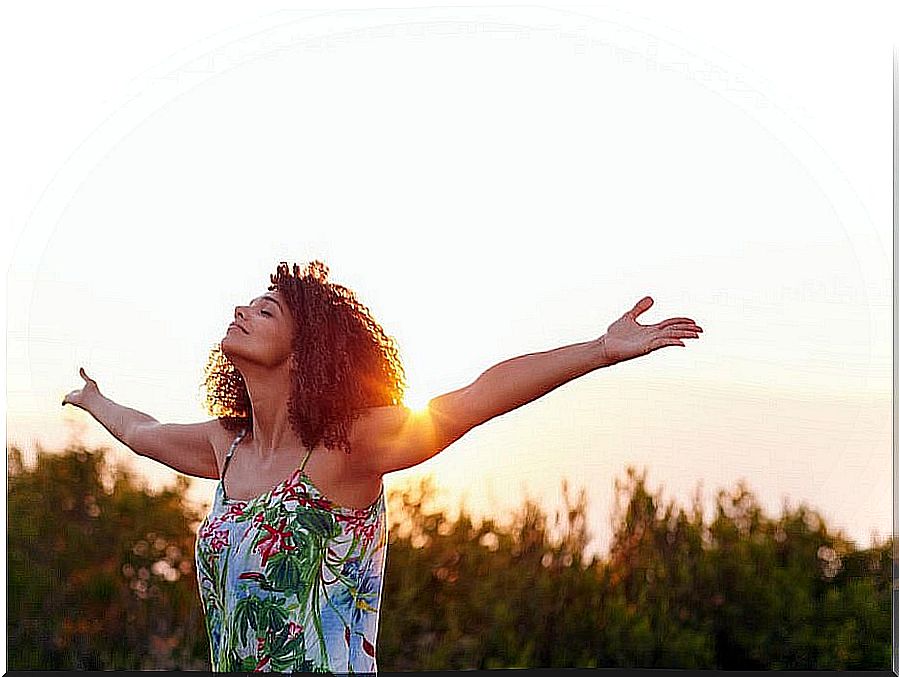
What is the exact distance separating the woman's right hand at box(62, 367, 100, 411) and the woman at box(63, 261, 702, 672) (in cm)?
52

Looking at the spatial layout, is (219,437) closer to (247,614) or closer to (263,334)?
(263,334)

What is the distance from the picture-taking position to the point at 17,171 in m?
4.15

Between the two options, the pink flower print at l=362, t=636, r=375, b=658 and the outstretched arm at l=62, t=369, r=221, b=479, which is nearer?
the pink flower print at l=362, t=636, r=375, b=658

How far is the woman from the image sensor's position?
364 cm

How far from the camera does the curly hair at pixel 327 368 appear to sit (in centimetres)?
367

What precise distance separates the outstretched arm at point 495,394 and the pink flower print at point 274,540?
0.81 ft

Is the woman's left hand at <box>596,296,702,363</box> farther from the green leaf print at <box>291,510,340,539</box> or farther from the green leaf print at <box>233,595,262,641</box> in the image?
the green leaf print at <box>233,595,262,641</box>

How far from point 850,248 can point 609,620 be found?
1.20 meters

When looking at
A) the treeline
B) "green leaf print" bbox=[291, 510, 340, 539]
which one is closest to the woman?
"green leaf print" bbox=[291, 510, 340, 539]

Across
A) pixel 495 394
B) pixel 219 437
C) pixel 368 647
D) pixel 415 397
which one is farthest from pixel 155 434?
pixel 495 394

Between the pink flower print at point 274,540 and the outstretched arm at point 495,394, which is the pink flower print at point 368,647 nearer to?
the pink flower print at point 274,540

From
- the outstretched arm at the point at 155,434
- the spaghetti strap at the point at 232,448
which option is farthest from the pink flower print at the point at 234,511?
the outstretched arm at the point at 155,434

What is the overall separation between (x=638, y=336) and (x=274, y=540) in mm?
993

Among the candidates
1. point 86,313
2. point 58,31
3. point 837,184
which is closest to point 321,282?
point 86,313
